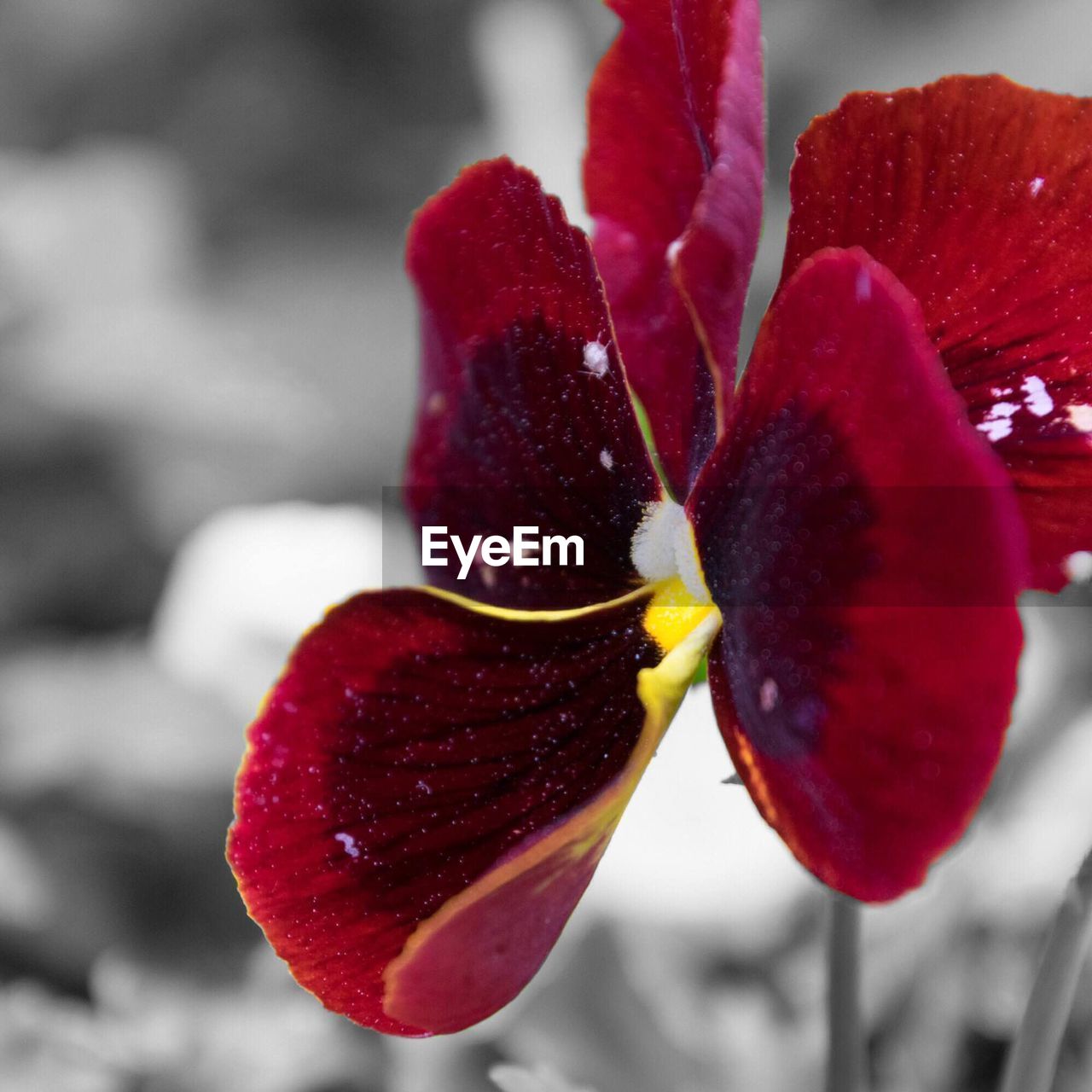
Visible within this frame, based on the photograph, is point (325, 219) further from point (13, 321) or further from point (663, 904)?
point (663, 904)

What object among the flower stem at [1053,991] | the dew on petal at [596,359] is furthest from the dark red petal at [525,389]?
the flower stem at [1053,991]

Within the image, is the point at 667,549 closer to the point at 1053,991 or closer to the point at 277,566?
the point at 1053,991

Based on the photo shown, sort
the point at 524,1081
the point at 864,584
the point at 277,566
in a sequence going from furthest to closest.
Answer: the point at 277,566
the point at 524,1081
the point at 864,584

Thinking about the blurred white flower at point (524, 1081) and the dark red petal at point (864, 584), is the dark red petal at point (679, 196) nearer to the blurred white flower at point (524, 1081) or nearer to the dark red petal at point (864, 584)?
the dark red petal at point (864, 584)

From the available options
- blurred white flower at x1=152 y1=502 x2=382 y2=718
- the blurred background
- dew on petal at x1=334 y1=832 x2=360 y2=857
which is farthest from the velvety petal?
blurred white flower at x1=152 y1=502 x2=382 y2=718

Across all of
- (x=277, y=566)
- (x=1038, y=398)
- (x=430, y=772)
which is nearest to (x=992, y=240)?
(x=1038, y=398)
